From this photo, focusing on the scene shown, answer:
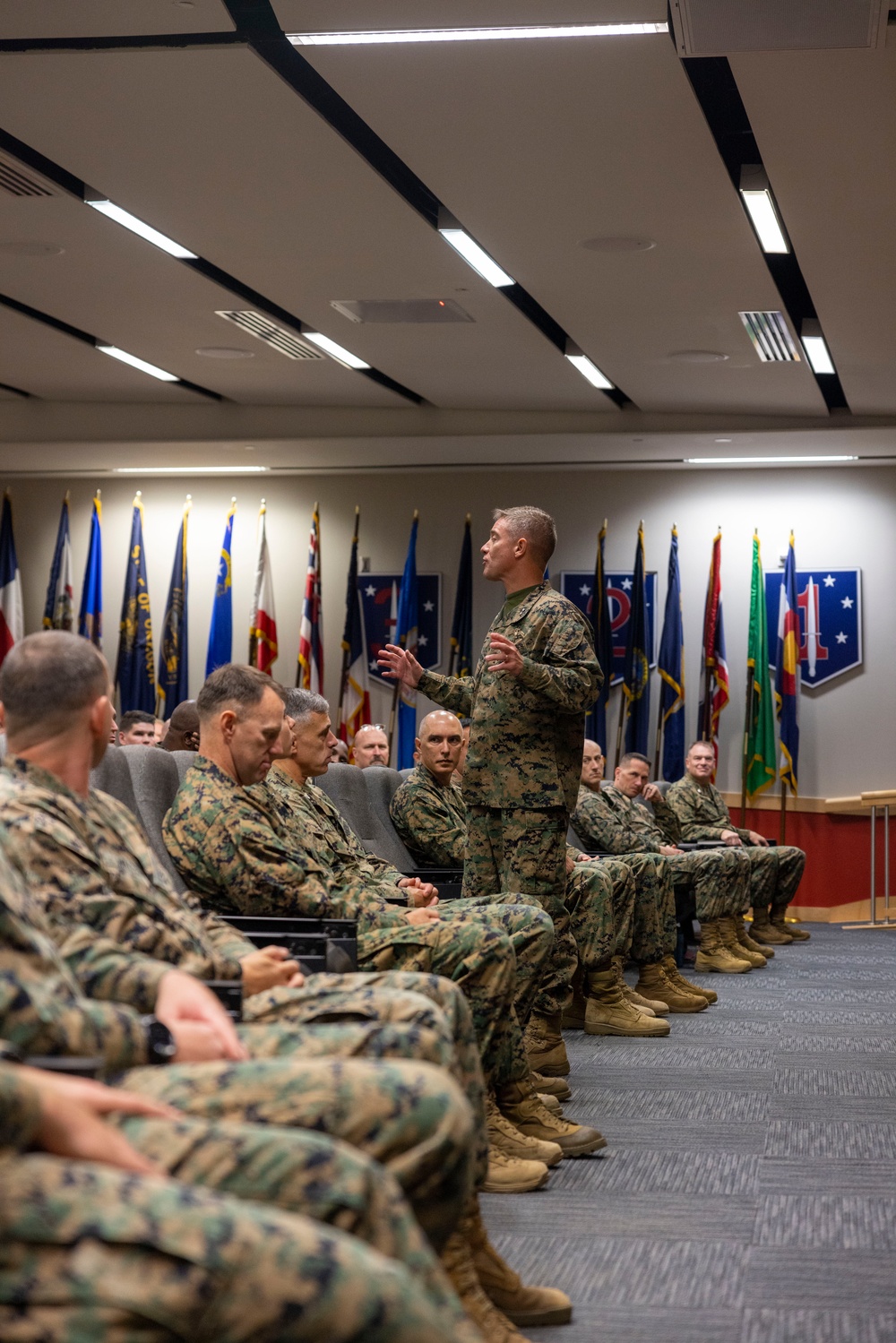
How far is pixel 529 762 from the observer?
392cm

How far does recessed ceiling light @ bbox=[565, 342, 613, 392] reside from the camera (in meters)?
8.03

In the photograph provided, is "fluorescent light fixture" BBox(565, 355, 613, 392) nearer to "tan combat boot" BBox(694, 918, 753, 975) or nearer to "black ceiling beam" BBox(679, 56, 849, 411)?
"black ceiling beam" BBox(679, 56, 849, 411)

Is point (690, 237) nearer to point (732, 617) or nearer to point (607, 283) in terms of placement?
point (607, 283)

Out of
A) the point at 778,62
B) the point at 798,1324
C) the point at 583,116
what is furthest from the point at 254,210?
the point at 798,1324

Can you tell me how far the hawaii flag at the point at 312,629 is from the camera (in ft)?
32.3

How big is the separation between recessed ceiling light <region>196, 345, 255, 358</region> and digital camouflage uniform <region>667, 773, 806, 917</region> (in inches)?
146

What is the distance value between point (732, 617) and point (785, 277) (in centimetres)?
372

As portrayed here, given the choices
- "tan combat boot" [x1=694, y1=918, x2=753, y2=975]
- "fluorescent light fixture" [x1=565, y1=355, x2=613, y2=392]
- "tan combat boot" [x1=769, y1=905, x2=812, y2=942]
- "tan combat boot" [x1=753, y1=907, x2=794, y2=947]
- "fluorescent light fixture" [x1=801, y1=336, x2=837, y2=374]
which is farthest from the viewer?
"tan combat boot" [x1=769, y1=905, x2=812, y2=942]

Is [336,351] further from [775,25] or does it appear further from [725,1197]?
[725,1197]

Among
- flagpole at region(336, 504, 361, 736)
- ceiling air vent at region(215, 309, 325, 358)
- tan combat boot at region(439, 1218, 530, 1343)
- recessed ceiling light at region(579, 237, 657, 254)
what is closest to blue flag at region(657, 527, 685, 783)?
flagpole at region(336, 504, 361, 736)

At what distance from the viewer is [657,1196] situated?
293 cm

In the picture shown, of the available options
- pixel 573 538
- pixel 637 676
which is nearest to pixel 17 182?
pixel 573 538

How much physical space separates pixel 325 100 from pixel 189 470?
19.0 ft

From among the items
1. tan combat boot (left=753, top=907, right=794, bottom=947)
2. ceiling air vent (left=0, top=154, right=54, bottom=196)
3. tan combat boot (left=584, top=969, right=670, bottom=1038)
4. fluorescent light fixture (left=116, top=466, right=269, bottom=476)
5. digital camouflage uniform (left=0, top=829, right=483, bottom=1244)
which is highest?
ceiling air vent (left=0, top=154, right=54, bottom=196)
